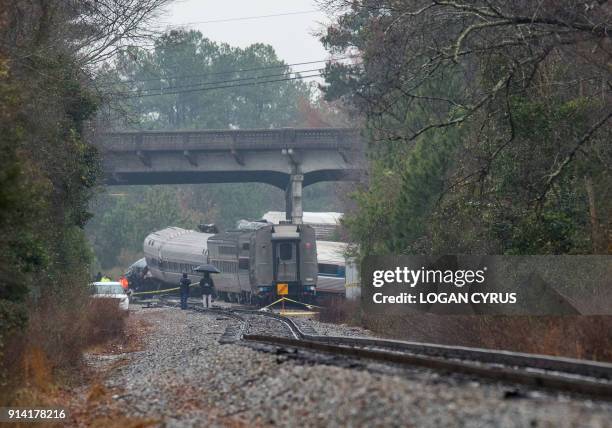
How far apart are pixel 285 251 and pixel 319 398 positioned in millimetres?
37625

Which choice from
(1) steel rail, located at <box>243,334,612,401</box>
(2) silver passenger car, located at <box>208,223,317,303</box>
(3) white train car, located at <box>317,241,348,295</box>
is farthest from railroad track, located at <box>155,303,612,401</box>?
(3) white train car, located at <box>317,241,348,295</box>

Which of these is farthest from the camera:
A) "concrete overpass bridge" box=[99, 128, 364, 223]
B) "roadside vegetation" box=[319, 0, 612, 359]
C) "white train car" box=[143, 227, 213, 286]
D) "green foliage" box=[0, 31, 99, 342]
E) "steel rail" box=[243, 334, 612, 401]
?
"white train car" box=[143, 227, 213, 286]

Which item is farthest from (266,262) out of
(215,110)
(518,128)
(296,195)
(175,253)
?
(215,110)

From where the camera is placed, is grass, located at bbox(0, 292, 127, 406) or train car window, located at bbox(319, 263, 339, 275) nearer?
grass, located at bbox(0, 292, 127, 406)

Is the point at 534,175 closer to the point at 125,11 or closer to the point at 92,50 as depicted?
the point at 125,11

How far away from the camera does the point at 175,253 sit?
62094mm

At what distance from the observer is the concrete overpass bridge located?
59.2 m

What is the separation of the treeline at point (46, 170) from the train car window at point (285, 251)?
14028 millimetres

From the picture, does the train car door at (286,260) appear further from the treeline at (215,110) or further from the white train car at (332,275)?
the treeline at (215,110)

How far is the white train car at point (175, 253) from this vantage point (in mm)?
59356

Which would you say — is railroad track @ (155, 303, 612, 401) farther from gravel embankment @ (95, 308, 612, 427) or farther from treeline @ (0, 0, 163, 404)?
treeline @ (0, 0, 163, 404)

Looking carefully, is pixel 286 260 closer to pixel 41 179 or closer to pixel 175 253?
pixel 175 253

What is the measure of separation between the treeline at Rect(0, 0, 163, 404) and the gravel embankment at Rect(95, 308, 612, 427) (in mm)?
2202

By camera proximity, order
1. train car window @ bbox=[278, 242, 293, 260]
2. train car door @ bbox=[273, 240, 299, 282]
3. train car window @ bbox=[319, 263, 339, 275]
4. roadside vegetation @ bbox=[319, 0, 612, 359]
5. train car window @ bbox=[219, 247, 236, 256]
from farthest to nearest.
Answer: train car window @ bbox=[319, 263, 339, 275], train car window @ bbox=[219, 247, 236, 256], train car window @ bbox=[278, 242, 293, 260], train car door @ bbox=[273, 240, 299, 282], roadside vegetation @ bbox=[319, 0, 612, 359]
